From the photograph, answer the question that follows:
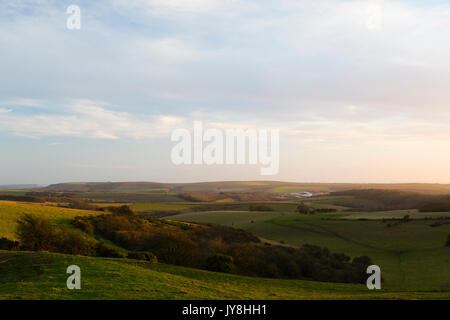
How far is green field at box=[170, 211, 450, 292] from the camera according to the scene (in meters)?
43.7

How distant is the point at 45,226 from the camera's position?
3997cm

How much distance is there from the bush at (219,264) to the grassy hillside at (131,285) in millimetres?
7434

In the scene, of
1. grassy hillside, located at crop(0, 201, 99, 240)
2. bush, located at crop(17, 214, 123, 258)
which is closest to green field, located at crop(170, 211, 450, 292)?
bush, located at crop(17, 214, 123, 258)

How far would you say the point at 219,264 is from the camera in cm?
3447

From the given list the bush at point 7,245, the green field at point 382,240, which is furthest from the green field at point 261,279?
the bush at point 7,245

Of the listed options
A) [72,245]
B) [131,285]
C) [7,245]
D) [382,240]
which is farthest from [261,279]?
[382,240]

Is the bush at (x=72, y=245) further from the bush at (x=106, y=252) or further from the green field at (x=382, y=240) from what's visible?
the green field at (x=382, y=240)

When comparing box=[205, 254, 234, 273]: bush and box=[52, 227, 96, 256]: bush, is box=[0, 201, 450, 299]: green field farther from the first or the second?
box=[52, 227, 96, 256]: bush

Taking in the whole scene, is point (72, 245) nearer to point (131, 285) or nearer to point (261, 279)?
point (261, 279)

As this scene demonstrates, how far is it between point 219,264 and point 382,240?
44517mm
